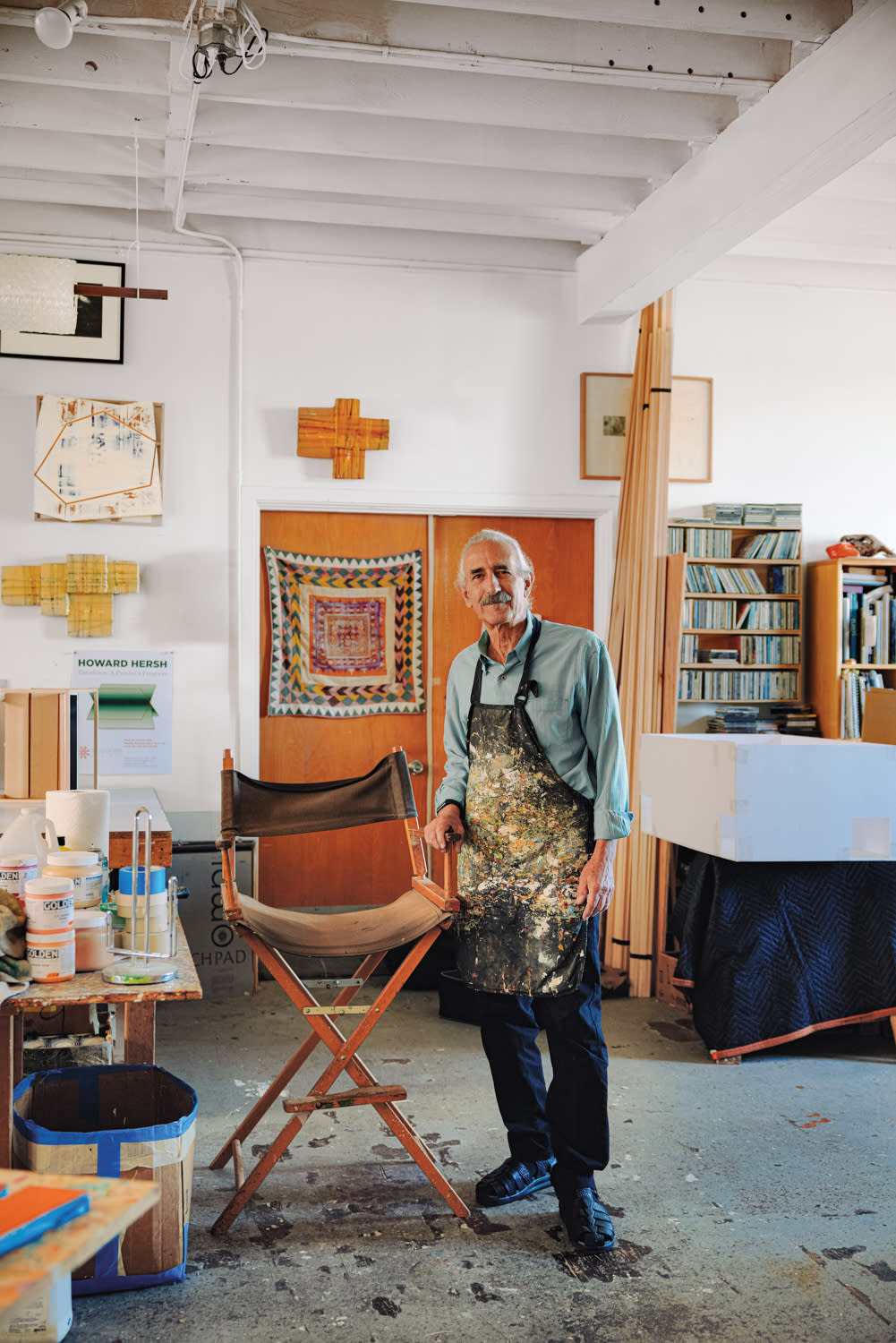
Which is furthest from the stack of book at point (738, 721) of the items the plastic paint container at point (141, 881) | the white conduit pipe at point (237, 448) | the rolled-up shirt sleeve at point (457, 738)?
the plastic paint container at point (141, 881)

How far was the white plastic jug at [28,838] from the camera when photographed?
2.60 meters

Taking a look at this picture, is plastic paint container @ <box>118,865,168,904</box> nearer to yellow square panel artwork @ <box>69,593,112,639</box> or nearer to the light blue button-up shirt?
the light blue button-up shirt

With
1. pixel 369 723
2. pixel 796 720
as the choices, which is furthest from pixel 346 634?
pixel 796 720

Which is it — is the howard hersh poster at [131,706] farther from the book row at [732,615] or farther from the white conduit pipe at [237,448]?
the book row at [732,615]

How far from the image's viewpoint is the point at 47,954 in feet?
7.52

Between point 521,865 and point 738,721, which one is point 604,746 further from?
point 738,721

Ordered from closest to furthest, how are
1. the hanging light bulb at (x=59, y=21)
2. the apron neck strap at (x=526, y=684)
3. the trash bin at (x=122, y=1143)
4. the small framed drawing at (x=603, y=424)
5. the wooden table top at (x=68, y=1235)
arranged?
the wooden table top at (x=68, y=1235)
the trash bin at (x=122, y=1143)
the apron neck strap at (x=526, y=684)
the hanging light bulb at (x=59, y=21)
the small framed drawing at (x=603, y=424)

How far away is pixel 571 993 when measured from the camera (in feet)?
8.84

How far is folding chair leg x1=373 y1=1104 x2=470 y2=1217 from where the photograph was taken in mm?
2764

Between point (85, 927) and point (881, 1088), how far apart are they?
2.74m

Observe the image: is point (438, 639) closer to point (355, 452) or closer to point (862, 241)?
point (355, 452)

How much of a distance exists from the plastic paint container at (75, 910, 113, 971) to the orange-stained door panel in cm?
268

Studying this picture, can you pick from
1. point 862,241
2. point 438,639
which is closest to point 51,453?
point 438,639

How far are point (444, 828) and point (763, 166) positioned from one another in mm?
2512
